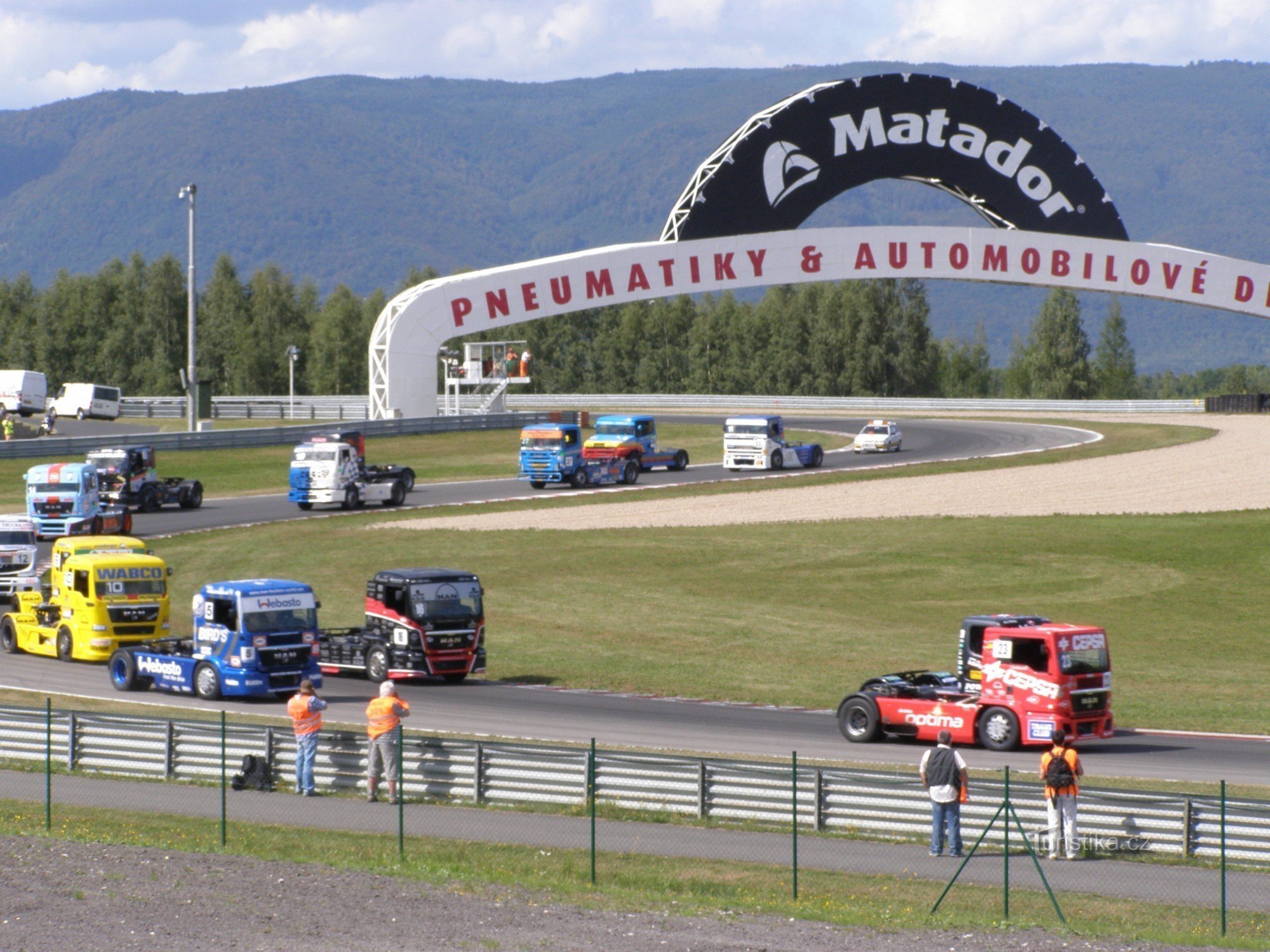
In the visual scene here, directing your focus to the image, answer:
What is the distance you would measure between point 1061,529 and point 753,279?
21.1 metres

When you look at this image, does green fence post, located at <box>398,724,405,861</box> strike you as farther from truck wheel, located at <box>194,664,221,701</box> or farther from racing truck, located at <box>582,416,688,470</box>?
racing truck, located at <box>582,416,688,470</box>

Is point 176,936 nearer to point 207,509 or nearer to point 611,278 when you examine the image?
point 207,509

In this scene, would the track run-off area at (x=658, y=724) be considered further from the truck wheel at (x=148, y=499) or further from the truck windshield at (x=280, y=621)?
the truck wheel at (x=148, y=499)

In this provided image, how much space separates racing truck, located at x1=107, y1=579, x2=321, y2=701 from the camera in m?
29.3

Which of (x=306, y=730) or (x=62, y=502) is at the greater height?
(x=62, y=502)

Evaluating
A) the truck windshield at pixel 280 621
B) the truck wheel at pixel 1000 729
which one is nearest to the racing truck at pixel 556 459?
the truck windshield at pixel 280 621

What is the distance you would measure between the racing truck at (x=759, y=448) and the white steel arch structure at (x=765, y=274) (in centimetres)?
606

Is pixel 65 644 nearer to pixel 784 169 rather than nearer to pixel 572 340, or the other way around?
pixel 784 169

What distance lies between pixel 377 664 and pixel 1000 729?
1246 centimetres

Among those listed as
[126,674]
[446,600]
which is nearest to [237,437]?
[126,674]

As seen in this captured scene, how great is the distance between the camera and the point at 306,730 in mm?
22141

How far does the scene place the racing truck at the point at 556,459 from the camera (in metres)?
63.4

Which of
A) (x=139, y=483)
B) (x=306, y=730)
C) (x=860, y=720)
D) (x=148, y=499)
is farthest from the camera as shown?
(x=148, y=499)

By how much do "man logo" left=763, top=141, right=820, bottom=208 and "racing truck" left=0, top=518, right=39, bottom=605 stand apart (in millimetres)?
35378
